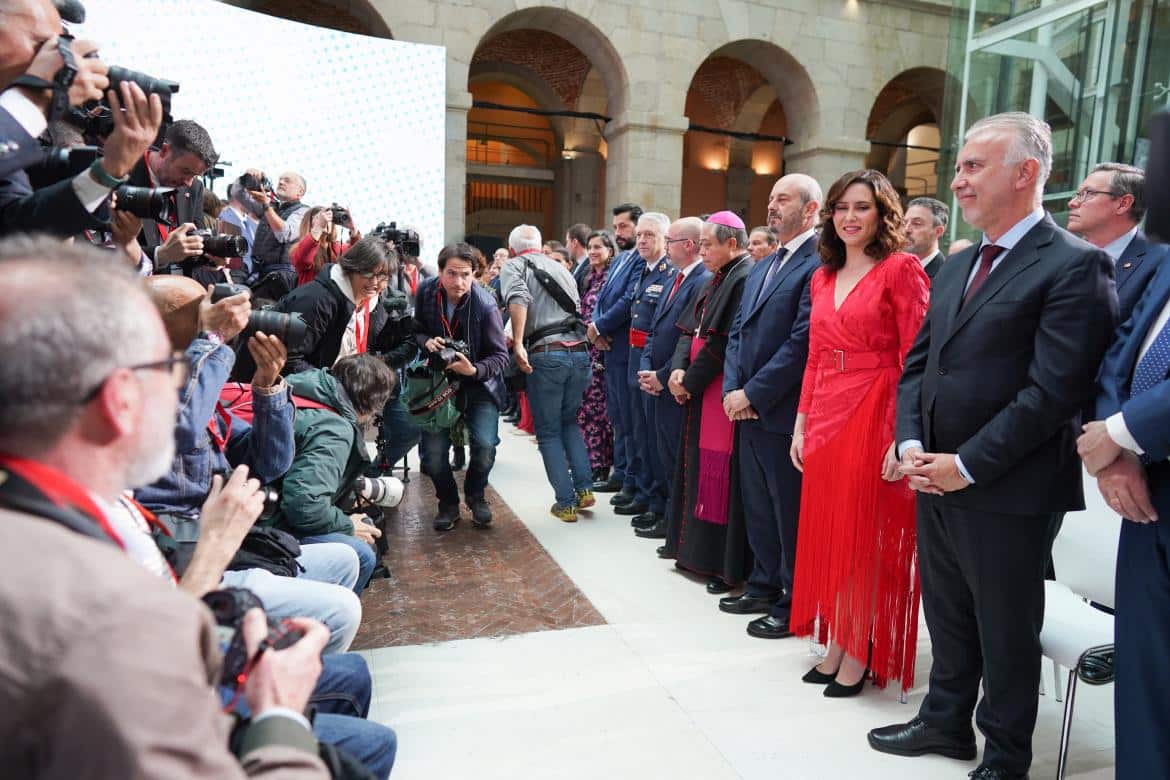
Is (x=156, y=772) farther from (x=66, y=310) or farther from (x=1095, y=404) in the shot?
(x=1095, y=404)

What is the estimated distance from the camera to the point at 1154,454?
190 centimetres

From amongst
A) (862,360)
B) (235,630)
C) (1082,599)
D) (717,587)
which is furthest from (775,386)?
(235,630)

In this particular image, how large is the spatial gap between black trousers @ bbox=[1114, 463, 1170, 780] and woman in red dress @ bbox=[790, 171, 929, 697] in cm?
92

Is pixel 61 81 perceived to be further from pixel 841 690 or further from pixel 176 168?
pixel 841 690

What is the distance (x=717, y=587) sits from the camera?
159 inches

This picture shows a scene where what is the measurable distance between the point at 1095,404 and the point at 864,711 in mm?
1386

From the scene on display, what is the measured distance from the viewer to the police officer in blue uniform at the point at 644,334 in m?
5.41

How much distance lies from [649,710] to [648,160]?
1152 centimetres

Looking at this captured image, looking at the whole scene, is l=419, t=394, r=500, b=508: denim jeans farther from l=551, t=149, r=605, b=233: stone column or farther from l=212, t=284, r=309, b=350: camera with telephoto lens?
l=551, t=149, r=605, b=233: stone column

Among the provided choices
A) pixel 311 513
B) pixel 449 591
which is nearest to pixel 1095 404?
pixel 311 513

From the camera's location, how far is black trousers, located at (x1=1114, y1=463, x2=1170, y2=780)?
195cm

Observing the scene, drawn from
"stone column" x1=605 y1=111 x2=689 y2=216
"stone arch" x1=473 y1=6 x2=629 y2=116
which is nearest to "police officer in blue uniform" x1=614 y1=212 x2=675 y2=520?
"stone column" x1=605 y1=111 x2=689 y2=216

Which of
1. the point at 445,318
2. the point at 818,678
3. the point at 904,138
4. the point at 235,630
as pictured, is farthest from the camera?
the point at 904,138

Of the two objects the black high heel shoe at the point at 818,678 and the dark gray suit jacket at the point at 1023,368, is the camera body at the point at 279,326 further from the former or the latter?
the black high heel shoe at the point at 818,678
